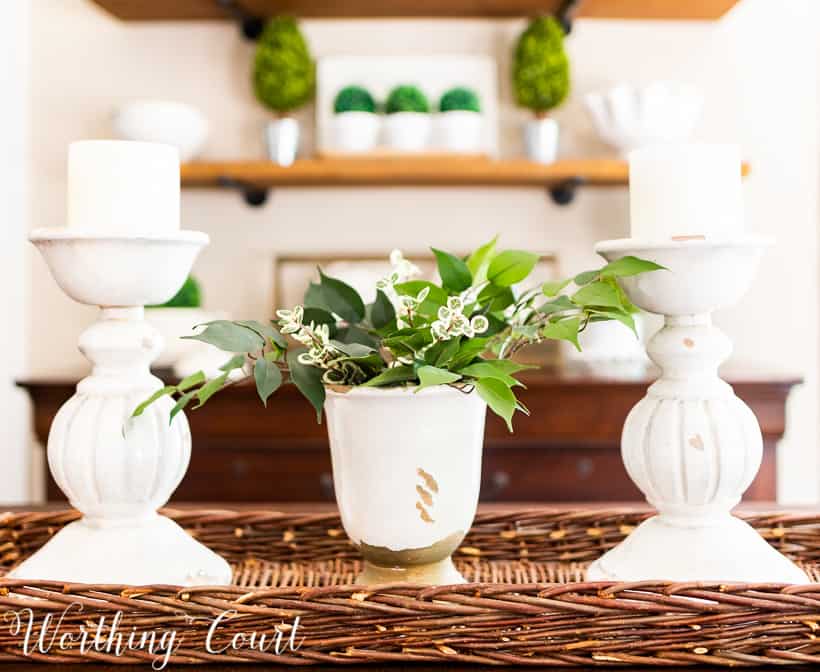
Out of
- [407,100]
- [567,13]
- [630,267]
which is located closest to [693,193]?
[630,267]

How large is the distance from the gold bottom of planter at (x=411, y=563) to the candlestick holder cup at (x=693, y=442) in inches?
5.1

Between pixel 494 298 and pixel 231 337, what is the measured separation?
0.72ft

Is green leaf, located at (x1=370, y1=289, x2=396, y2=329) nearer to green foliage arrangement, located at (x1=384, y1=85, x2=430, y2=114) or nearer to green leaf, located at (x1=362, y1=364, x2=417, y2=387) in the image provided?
green leaf, located at (x1=362, y1=364, x2=417, y2=387)

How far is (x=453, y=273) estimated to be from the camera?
756mm

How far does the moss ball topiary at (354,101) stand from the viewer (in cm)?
235

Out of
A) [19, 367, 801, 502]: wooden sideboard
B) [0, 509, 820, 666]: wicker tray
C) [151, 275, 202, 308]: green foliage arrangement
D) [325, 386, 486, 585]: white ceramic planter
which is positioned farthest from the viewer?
[151, 275, 202, 308]: green foliage arrangement

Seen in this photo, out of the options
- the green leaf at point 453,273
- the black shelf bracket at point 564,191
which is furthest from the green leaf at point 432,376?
the black shelf bracket at point 564,191

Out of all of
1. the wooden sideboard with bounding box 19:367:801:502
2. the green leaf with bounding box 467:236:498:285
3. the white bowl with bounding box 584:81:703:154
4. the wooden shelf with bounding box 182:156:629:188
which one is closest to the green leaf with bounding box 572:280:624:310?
the green leaf with bounding box 467:236:498:285

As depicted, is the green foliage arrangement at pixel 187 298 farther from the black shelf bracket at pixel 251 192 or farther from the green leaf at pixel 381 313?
the green leaf at pixel 381 313

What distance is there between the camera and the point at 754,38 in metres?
2.50

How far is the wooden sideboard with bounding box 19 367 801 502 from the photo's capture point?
1.97m

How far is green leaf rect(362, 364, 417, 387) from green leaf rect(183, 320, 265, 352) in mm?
Result: 92

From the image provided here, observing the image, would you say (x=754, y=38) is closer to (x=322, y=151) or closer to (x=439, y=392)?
(x=322, y=151)

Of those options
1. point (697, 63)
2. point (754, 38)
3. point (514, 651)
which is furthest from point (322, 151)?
point (514, 651)
